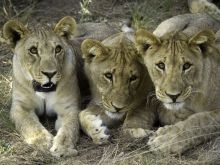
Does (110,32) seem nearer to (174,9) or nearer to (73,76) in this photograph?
(73,76)

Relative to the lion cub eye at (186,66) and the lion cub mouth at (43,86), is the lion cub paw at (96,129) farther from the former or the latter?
the lion cub eye at (186,66)

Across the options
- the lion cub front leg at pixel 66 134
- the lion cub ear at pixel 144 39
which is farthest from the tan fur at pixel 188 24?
the lion cub front leg at pixel 66 134

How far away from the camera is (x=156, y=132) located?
413 centimetres

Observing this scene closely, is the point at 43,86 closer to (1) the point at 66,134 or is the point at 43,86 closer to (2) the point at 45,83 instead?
(2) the point at 45,83

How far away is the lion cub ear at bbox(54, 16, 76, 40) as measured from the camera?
4527mm

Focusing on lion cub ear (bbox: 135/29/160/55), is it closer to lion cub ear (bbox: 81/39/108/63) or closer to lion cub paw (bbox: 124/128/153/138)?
lion cub ear (bbox: 81/39/108/63)

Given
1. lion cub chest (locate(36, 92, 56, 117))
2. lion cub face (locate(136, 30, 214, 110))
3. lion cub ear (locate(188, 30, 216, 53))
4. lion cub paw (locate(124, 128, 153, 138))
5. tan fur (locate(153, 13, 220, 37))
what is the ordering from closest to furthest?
lion cub face (locate(136, 30, 214, 110)) < lion cub ear (locate(188, 30, 216, 53)) < lion cub paw (locate(124, 128, 153, 138)) < lion cub chest (locate(36, 92, 56, 117)) < tan fur (locate(153, 13, 220, 37))

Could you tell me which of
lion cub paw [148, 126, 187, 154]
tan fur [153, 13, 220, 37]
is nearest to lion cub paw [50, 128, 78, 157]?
lion cub paw [148, 126, 187, 154]

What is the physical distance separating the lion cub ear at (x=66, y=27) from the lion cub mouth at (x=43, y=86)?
1.35 feet

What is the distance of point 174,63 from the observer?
4.01m

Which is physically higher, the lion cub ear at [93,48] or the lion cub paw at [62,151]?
the lion cub ear at [93,48]

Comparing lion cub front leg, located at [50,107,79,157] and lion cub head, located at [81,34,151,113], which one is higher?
lion cub head, located at [81,34,151,113]

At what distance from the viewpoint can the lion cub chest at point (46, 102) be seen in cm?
449

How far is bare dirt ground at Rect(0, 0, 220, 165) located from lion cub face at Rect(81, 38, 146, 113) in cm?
26
